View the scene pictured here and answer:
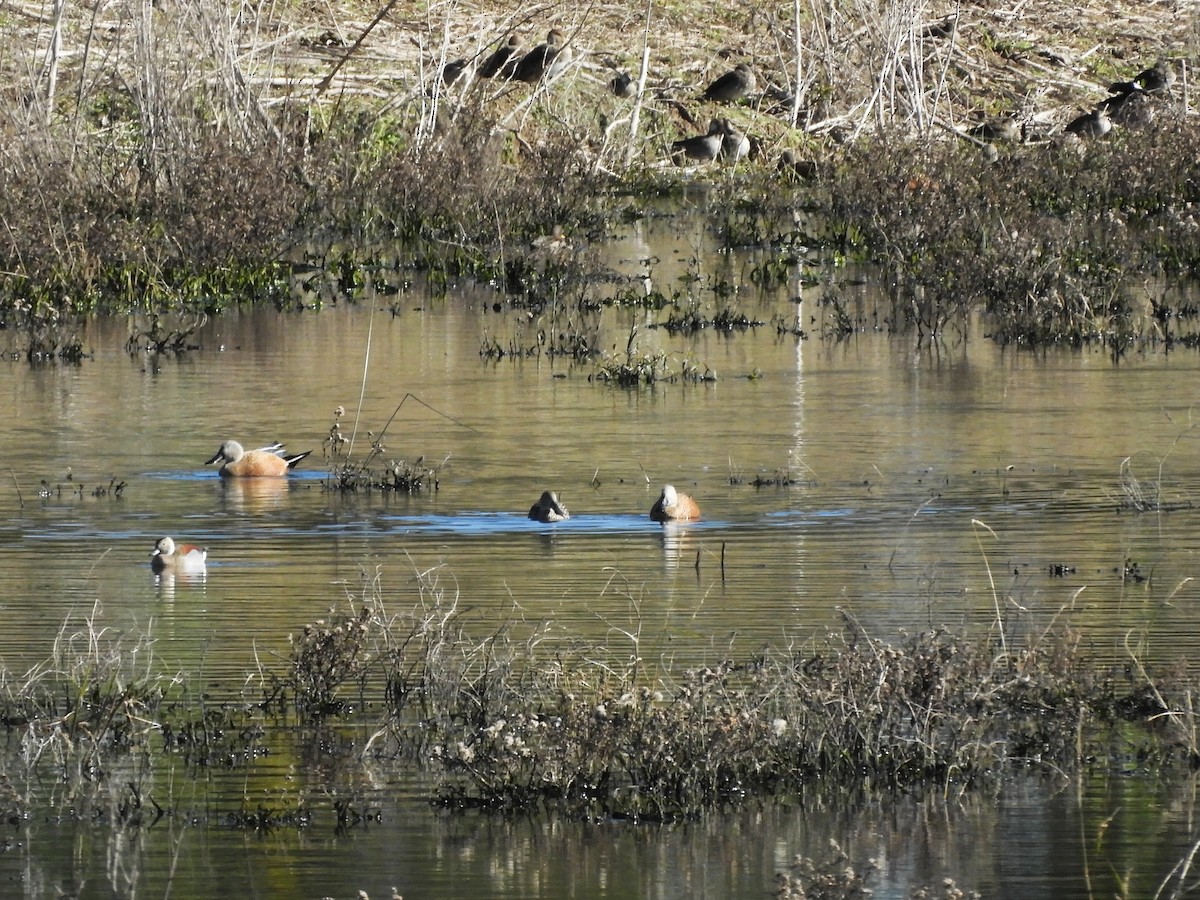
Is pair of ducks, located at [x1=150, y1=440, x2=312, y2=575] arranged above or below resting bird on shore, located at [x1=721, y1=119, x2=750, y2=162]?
below

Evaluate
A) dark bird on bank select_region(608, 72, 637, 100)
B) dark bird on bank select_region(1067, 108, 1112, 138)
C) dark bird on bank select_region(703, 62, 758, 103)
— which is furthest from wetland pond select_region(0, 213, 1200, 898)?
dark bird on bank select_region(703, 62, 758, 103)

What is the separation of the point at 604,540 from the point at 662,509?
0.40m

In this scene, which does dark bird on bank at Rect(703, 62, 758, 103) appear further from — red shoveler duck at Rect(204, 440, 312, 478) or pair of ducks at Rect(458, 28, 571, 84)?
red shoveler duck at Rect(204, 440, 312, 478)

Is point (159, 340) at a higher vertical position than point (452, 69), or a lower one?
lower

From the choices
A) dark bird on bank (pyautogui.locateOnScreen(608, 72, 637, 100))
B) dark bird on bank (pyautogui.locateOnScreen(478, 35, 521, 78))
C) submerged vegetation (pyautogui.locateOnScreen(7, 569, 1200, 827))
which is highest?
dark bird on bank (pyautogui.locateOnScreen(478, 35, 521, 78))

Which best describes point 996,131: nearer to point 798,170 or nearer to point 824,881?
point 798,170

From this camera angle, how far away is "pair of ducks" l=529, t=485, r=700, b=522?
11.0 m

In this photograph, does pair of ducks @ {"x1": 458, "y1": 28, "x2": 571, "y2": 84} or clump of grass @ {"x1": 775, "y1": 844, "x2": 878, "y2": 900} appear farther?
pair of ducks @ {"x1": 458, "y1": 28, "x2": 571, "y2": 84}

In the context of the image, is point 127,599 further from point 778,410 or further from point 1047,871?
point 778,410

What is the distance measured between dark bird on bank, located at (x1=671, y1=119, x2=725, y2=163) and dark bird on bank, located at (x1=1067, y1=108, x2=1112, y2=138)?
4387 millimetres

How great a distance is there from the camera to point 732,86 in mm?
35500

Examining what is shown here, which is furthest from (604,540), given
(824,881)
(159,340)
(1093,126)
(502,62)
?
(502,62)

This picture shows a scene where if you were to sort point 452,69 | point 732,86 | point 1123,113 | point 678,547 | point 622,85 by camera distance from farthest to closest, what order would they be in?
point 732,86 → point 622,85 → point 1123,113 → point 452,69 → point 678,547

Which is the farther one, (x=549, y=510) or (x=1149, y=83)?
(x=1149, y=83)
